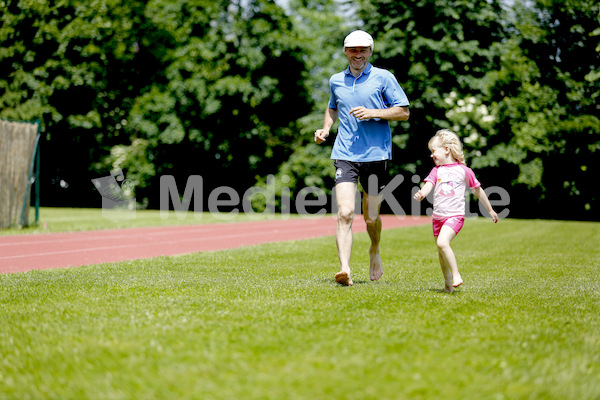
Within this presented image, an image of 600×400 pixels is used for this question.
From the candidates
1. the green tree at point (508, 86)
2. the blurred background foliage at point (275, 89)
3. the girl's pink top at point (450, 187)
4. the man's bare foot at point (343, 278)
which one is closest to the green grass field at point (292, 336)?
the man's bare foot at point (343, 278)

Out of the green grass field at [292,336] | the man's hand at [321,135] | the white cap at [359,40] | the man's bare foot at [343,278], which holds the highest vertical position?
the white cap at [359,40]

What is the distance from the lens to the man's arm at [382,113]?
6.66 meters

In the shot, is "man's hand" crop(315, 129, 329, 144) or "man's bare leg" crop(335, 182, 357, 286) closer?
"man's bare leg" crop(335, 182, 357, 286)

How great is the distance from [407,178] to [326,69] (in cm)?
1027

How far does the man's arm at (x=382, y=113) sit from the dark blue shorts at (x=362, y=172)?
1.67 feet

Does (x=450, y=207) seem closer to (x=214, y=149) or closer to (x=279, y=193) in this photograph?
(x=279, y=193)

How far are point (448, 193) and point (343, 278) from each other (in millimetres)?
1357

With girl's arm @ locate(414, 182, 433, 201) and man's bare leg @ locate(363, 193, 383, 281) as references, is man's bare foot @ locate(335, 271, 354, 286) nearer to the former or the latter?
man's bare leg @ locate(363, 193, 383, 281)

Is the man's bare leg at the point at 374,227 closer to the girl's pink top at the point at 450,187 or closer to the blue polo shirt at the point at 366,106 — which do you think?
the blue polo shirt at the point at 366,106

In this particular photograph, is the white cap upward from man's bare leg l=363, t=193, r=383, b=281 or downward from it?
upward

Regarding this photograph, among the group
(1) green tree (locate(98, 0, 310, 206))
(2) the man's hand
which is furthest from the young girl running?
(1) green tree (locate(98, 0, 310, 206))

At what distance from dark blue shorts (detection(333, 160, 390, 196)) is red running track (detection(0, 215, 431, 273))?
443cm

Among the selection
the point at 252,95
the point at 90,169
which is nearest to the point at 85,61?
the point at 90,169

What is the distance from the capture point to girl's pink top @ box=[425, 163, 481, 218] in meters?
6.46
